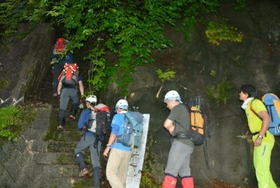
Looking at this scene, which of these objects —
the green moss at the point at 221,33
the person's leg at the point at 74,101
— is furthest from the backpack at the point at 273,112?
the person's leg at the point at 74,101

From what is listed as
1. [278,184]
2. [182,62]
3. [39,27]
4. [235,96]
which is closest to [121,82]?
[182,62]

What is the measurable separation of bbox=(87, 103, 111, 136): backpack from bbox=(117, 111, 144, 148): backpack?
752mm

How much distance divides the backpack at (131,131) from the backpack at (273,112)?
2642 mm

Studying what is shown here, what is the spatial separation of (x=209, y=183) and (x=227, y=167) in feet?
2.17

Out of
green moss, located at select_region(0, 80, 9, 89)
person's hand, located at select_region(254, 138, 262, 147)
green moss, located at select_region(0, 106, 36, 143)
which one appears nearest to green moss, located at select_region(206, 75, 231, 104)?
person's hand, located at select_region(254, 138, 262, 147)

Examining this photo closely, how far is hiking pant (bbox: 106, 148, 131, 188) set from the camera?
7594mm

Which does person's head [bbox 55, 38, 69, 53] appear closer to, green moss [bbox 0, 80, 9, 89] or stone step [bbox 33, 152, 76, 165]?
green moss [bbox 0, 80, 9, 89]

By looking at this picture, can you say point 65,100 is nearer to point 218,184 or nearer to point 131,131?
point 131,131

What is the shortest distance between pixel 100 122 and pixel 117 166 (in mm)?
1236

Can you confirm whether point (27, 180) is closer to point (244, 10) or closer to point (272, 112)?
point (272, 112)

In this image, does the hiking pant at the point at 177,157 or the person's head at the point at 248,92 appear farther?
the person's head at the point at 248,92

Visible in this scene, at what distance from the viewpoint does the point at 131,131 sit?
779 centimetres

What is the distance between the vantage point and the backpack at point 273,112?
735 cm

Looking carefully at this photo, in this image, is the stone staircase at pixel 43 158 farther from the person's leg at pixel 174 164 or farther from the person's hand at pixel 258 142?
the person's hand at pixel 258 142
